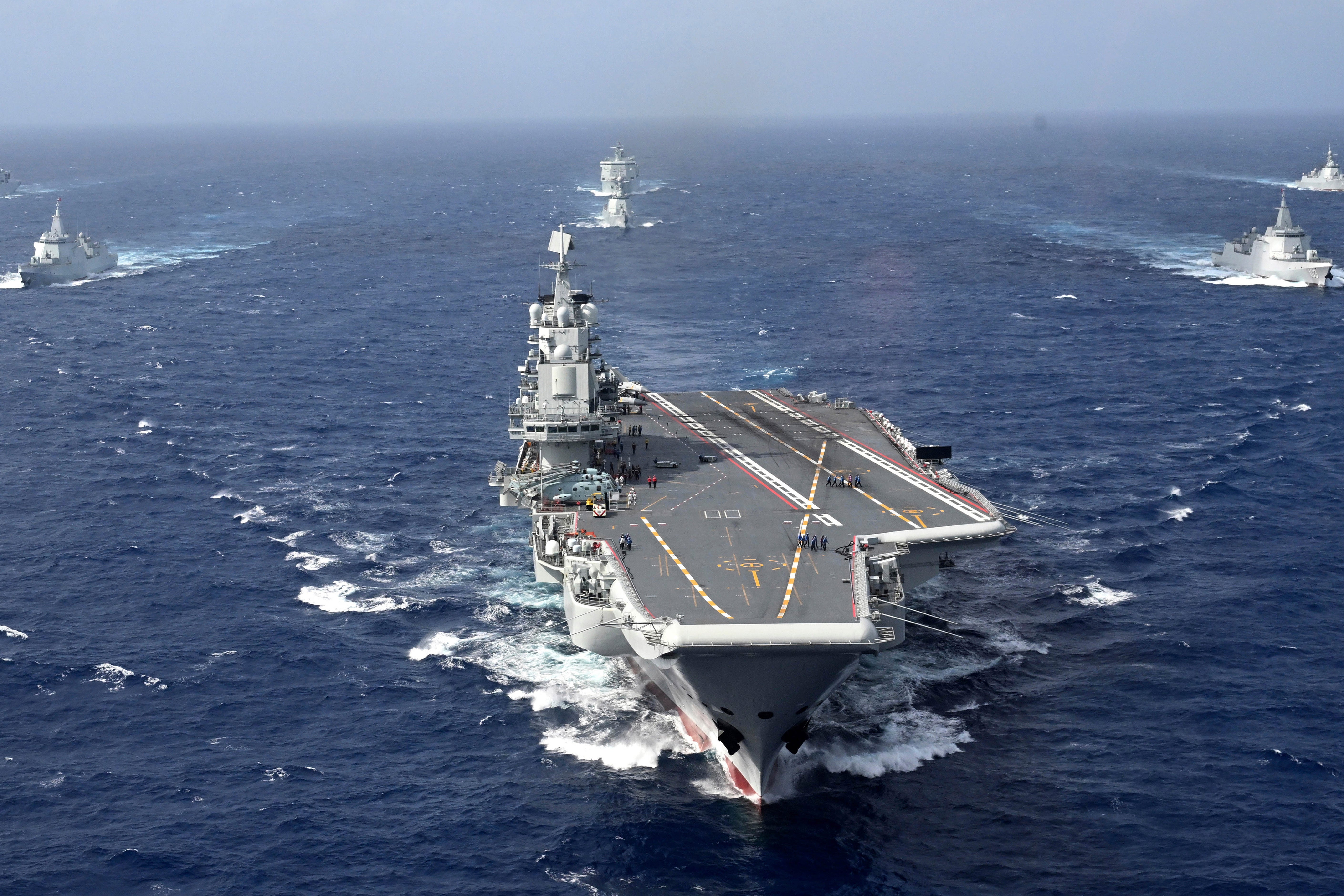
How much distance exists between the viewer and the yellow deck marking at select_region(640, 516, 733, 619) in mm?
44844

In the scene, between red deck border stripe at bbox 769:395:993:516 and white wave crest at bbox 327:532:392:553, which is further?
white wave crest at bbox 327:532:392:553

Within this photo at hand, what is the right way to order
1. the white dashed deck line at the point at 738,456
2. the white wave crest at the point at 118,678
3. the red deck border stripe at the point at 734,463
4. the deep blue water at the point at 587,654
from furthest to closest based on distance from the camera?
the white dashed deck line at the point at 738,456 → the red deck border stripe at the point at 734,463 → the white wave crest at the point at 118,678 → the deep blue water at the point at 587,654

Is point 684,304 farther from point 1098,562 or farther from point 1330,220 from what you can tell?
point 1330,220

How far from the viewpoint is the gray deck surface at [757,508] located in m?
46.0

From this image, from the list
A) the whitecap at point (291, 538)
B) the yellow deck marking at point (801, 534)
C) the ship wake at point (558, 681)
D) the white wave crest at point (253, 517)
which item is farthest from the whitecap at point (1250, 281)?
the white wave crest at point (253, 517)

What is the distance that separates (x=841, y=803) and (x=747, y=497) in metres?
16.8

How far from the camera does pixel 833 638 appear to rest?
1640 inches

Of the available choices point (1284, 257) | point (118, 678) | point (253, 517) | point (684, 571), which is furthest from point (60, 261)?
point (1284, 257)

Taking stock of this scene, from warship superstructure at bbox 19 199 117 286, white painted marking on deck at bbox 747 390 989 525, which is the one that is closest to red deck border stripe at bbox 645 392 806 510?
white painted marking on deck at bbox 747 390 989 525

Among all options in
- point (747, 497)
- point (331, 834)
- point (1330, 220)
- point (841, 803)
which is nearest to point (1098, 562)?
point (747, 497)

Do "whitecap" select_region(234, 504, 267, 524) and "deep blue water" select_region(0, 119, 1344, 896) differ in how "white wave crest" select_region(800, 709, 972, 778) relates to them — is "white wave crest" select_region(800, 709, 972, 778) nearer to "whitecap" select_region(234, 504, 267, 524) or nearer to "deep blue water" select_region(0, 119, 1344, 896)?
"deep blue water" select_region(0, 119, 1344, 896)

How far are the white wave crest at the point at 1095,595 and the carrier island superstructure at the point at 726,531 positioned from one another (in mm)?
6624

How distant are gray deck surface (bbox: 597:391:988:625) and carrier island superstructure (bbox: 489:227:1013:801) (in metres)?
0.11

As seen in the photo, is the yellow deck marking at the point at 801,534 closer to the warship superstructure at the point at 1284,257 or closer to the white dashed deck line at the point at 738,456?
the white dashed deck line at the point at 738,456
